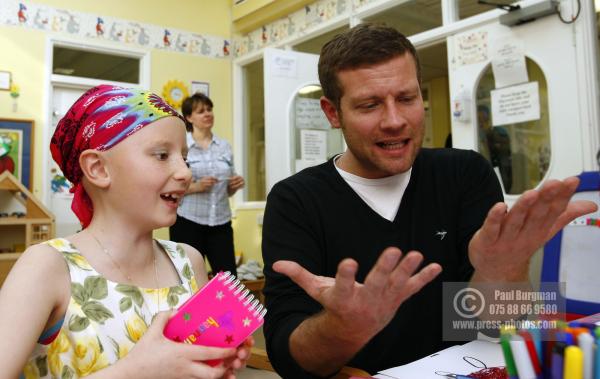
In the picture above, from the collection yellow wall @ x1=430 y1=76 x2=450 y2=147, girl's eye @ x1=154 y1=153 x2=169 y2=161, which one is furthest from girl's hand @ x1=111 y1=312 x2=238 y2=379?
yellow wall @ x1=430 y1=76 x2=450 y2=147

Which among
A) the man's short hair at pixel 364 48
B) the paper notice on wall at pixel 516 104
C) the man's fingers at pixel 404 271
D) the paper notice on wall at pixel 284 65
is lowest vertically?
the man's fingers at pixel 404 271

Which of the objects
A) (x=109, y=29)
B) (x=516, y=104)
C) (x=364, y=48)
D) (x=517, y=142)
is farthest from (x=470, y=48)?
(x=109, y=29)

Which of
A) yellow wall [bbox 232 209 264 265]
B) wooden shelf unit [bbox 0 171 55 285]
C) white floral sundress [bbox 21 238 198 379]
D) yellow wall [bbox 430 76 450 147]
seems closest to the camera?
white floral sundress [bbox 21 238 198 379]

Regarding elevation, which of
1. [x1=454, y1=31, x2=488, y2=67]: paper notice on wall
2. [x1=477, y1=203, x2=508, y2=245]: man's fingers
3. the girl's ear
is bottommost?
[x1=477, y1=203, x2=508, y2=245]: man's fingers

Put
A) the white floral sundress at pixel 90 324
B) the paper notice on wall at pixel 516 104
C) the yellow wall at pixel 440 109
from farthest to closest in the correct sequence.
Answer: the yellow wall at pixel 440 109 → the paper notice on wall at pixel 516 104 → the white floral sundress at pixel 90 324

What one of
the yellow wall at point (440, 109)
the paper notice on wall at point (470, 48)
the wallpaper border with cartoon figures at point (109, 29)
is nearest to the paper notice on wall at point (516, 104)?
the paper notice on wall at point (470, 48)

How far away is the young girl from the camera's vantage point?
801mm

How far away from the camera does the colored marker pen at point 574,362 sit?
0.44 metres

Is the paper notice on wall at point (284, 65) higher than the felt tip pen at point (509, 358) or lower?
higher

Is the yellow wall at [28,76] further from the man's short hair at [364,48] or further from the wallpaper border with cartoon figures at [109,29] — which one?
the man's short hair at [364,48]

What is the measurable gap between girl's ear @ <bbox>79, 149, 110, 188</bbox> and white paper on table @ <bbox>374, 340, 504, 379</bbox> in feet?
2.16

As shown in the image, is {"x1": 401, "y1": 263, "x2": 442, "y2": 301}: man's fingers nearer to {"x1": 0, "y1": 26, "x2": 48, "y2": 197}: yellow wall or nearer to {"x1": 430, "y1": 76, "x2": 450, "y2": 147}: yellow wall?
{"x1": 0, "y1": 26, "x2": 48, "y2": 197}: yellow wall

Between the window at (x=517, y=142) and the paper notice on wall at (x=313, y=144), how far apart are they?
1484 millimetres

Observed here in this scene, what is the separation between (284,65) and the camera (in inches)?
165
